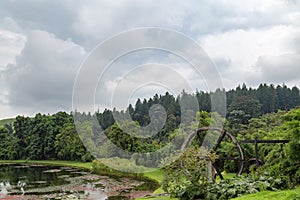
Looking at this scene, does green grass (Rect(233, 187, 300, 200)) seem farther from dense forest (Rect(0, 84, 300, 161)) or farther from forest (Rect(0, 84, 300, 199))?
dense forest (Rect(0, 84, 300, 161))

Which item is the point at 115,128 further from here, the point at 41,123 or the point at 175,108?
the point at 41,123

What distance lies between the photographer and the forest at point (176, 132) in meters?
10.8

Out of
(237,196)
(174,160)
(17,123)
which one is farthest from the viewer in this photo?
(17,123)

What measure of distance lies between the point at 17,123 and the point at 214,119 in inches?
1458

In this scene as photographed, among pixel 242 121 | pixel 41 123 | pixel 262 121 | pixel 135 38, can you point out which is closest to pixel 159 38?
pixel 135 38

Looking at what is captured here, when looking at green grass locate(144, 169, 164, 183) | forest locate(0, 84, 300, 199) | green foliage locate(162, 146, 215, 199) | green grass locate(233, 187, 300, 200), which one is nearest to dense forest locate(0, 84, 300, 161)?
forest locate(0, 84, 300, 199)

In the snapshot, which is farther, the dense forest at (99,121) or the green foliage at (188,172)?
the dense forest at (99,121)

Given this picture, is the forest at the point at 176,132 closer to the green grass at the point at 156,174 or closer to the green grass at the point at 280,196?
the green grass at the point at 156,174

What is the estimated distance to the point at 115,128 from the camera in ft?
81.5

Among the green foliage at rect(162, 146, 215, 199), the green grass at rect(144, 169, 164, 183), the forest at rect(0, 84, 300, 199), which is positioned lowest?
the green grass at rect(144, 169, 164, 183)

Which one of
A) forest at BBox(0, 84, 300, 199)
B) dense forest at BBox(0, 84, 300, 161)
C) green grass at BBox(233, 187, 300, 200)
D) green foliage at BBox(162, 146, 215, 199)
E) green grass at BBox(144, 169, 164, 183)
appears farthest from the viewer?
dense forest at BBox(0, 84, 300, 161)

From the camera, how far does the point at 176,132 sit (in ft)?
73.7

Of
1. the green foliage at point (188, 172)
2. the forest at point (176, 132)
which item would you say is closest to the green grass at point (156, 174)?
the forest at point (176, 132)

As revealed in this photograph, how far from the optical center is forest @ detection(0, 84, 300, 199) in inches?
426
